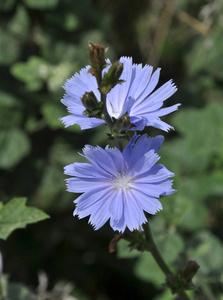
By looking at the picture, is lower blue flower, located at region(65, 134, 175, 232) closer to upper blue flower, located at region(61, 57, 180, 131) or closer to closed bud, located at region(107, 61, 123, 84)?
upper blue flower, located at region(61, 57, 180, 131)

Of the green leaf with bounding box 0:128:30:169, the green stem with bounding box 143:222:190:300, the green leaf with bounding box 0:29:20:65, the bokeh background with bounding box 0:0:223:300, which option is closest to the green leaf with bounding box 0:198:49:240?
the green stem with bounding box 143:222:190:300

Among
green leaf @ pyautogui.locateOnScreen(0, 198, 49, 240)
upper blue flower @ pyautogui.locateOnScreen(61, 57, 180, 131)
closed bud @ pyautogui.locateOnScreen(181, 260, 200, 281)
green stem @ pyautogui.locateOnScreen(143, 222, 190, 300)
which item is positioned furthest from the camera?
green leaf @ pyautogui.locateOnScreen(0, 198, 49, 240)

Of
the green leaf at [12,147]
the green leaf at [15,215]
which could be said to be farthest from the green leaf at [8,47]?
the green leaf at [15,215]

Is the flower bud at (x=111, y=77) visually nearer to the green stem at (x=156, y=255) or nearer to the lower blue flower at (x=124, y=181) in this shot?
the lower blue flower at (x=124, y=181)

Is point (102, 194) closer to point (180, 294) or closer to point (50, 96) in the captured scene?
point (180, 294)

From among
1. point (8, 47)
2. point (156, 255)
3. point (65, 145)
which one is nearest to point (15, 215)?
point (156, 255)

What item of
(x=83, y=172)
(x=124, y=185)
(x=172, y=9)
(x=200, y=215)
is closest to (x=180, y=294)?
(x=124, y=185)
